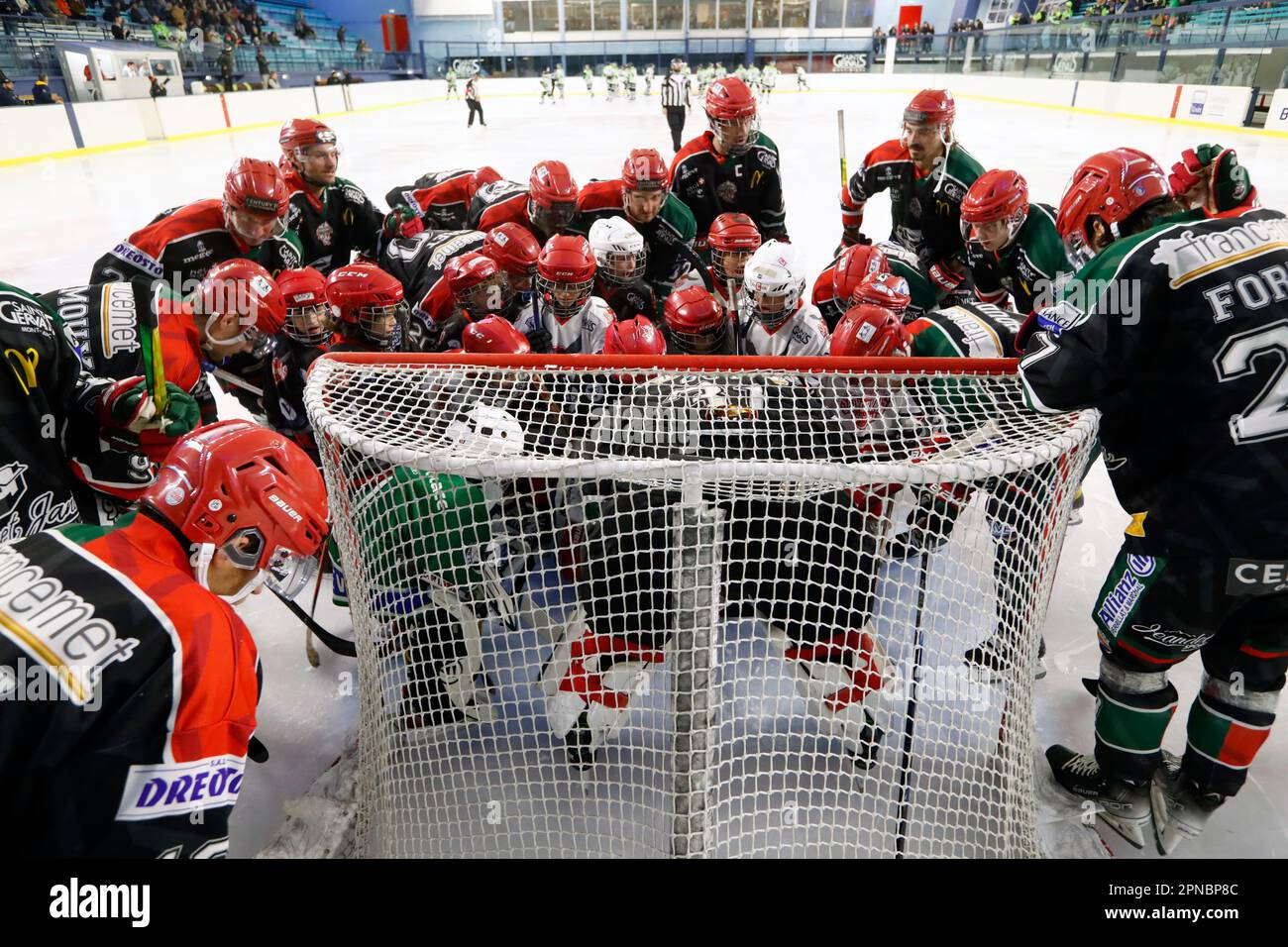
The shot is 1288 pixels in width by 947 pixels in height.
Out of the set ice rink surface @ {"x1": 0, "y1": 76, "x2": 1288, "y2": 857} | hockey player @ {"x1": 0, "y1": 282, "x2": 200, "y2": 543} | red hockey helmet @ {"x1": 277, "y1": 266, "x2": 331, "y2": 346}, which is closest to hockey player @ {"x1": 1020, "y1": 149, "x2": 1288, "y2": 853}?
ice rink surface @ {"x1": 0, "y1": 76, "x2": 1288, "y2": 857}

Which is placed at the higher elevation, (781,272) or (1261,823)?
(781,272)

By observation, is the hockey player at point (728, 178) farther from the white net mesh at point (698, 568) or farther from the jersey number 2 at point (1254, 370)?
the jersey number 2 at point (1254, 370)

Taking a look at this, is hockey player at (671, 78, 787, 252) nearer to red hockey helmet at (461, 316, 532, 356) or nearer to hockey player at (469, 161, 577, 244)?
hockey player at (469, 161, 577, 244)

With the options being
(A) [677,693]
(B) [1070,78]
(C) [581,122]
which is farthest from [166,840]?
(B) [1070,78]

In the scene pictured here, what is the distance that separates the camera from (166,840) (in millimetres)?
1014

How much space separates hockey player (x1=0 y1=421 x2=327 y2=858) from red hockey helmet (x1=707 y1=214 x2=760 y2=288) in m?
2.10

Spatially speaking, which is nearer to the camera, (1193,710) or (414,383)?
(414,383)

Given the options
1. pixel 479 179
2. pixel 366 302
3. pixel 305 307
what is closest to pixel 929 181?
pixel 479 179

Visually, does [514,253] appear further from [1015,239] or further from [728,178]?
[1015,239]

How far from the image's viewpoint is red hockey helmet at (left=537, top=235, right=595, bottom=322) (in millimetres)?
2455

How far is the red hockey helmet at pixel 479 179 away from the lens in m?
4.12

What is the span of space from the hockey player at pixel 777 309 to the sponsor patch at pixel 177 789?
1909 millimetres
